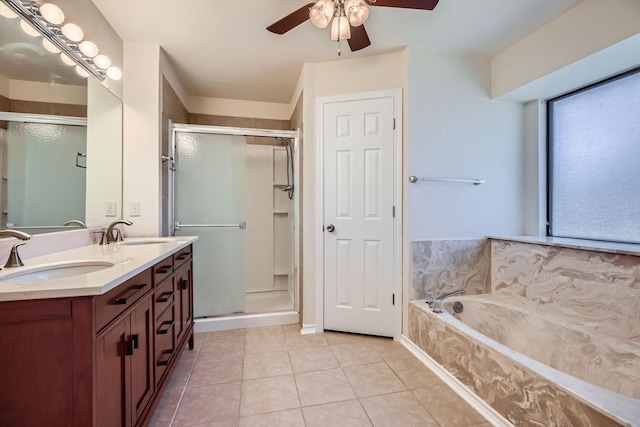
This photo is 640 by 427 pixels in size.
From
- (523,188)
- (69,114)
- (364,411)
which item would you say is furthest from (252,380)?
(523,188)

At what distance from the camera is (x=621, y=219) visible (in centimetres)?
183

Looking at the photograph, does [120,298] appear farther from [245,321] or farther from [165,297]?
[245,321]

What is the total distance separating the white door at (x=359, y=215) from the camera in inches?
86.4

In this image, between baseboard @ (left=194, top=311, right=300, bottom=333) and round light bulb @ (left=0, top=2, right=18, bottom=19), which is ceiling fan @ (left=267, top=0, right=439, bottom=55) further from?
baseboard @ (left=194, top=311, right=300, bottom=333)

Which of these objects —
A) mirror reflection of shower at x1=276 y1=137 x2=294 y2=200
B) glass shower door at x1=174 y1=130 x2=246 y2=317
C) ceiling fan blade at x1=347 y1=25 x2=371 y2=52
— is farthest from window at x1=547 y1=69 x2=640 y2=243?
glass shower door at x1=174 y1=130 x2=246 y2=317

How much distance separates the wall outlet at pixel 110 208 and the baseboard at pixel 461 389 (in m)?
2.34

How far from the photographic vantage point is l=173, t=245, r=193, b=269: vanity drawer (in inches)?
65.8

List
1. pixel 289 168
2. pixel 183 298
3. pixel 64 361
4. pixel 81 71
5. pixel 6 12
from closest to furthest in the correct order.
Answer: pixel 64 361 < pixel 6 12 < pixel 81 71 < pixel 183 298 < pixel 289 168

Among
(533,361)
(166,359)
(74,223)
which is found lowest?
(166,359)

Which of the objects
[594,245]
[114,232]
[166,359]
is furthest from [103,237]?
[594,245]

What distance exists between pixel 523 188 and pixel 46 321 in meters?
3.02

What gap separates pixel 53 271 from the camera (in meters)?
1.13

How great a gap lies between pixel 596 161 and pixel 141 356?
3.03m

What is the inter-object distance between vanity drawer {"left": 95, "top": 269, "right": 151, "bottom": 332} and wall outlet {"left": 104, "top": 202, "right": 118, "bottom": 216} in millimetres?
924
